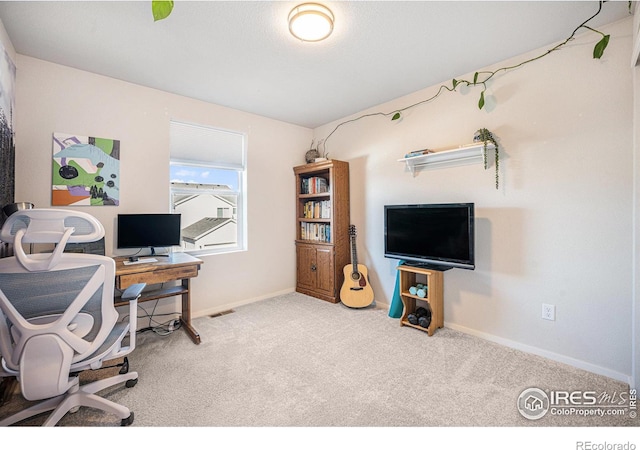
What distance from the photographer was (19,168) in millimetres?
2174

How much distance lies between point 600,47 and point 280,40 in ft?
7.18

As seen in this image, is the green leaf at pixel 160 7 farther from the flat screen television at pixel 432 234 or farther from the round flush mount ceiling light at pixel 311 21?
the flat screen television at pixel 432 234

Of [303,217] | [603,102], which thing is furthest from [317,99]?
[603,102]

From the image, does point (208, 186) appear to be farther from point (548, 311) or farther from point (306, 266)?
point (548, 311)

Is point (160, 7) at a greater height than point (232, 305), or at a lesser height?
greater

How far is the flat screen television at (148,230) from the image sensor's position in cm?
248

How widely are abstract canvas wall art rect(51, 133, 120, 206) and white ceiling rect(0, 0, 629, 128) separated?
0.65 metres

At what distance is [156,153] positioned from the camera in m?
2.81

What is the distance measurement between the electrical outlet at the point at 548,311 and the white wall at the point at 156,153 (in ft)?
9.22

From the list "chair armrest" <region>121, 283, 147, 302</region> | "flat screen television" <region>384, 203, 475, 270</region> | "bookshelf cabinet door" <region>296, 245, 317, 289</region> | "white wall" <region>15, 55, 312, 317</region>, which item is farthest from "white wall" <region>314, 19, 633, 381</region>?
"chair armrest" <region>121, 283, 147, 302</region>

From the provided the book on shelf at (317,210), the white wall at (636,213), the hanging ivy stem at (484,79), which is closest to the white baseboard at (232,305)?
the book on shelf at (317,210)

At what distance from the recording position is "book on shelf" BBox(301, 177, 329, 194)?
12.0 feet

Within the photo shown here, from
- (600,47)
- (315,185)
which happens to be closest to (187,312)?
(315,185)
